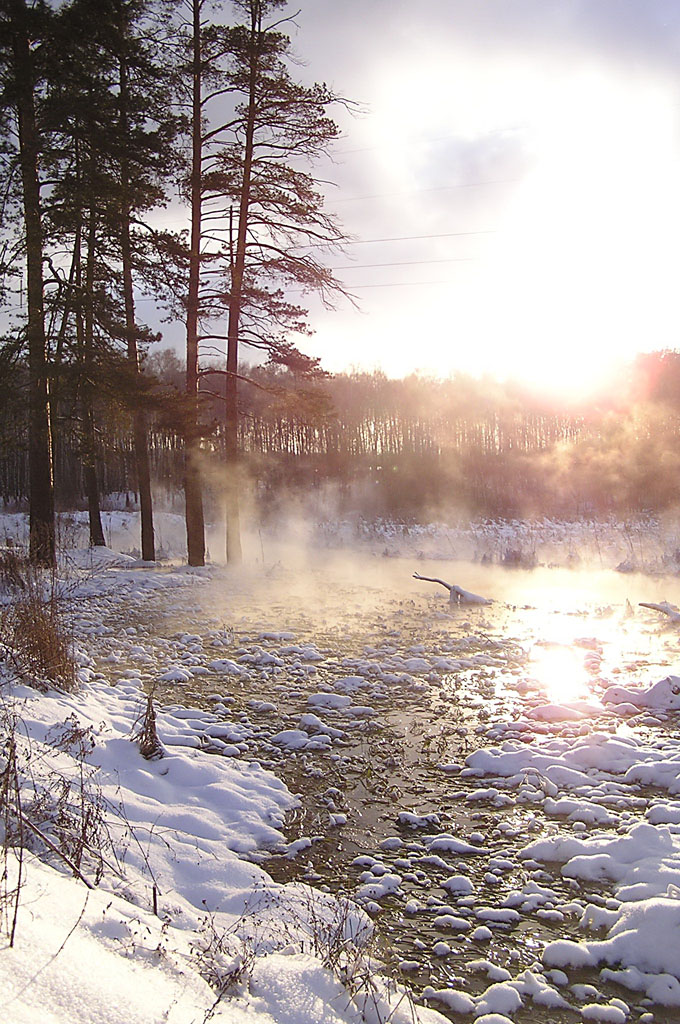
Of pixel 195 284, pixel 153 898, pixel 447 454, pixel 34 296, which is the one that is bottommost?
pixel 153 898

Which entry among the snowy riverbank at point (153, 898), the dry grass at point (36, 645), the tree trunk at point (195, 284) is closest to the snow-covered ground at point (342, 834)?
the snowy riverbank at point (153, 898)

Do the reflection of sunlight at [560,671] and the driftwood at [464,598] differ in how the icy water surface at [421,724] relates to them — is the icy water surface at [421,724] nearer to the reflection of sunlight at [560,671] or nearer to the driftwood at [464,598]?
the reflection of sunlight at [560,671]

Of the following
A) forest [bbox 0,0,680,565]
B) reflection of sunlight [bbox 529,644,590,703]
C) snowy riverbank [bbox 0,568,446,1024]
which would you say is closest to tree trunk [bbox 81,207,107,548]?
forest [bbox 0,0,680,565]

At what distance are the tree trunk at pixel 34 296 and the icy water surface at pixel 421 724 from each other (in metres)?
3.39

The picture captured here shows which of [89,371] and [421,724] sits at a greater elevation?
[89,371]

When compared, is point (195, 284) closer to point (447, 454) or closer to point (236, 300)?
point (236, 300)

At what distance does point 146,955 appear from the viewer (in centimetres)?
232

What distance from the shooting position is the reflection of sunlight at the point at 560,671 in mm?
6734

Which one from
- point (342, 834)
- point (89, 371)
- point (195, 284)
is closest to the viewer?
point (342, 834)

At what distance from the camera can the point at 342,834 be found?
413cm

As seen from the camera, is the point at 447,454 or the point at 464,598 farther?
the point at 447,454

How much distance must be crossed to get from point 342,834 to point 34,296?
1255 centimetres

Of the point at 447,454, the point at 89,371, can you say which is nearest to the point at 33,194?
the point at 89,371

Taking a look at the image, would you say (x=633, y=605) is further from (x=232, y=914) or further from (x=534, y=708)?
(x=232, y=914)
